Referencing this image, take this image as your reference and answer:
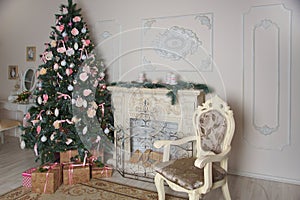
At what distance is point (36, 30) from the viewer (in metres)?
5.13

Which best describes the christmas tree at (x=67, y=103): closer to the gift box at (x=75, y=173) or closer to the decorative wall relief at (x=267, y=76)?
the gift box at (x=75, y=173)

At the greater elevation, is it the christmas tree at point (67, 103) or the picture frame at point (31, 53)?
the picture frame at point (31, 53)

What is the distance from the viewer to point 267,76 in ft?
10.9

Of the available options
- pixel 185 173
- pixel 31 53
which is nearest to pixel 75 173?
pixel 185 173

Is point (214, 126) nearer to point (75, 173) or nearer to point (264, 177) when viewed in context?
point (264, 177)

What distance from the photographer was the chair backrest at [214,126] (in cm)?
261

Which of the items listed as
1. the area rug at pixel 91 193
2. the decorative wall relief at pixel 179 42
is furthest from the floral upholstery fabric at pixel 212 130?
the decorative wall relief at pixel 179 42

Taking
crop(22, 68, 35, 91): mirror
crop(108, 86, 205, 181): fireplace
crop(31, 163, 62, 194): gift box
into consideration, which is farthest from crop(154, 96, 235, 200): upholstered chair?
crop(22, 68, 35, 91): mirror

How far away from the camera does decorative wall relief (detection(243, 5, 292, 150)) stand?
323 cm

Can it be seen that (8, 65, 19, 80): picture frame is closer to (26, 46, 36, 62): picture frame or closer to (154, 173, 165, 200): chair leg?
(26, 46, 36, 62): picture frame

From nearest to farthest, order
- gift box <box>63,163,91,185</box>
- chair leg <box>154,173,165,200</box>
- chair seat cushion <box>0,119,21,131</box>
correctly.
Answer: chair leg <box>154,173,165,200</box>, gift box <box>63,163,91,185</box>, chair seat cushion <box>0,119,21,131</box>

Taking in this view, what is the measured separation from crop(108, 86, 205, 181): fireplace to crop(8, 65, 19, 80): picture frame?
2.50m

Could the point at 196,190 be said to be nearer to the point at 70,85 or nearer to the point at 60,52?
the point at 70,85

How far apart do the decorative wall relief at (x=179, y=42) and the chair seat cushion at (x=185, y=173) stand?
4.96 ft
